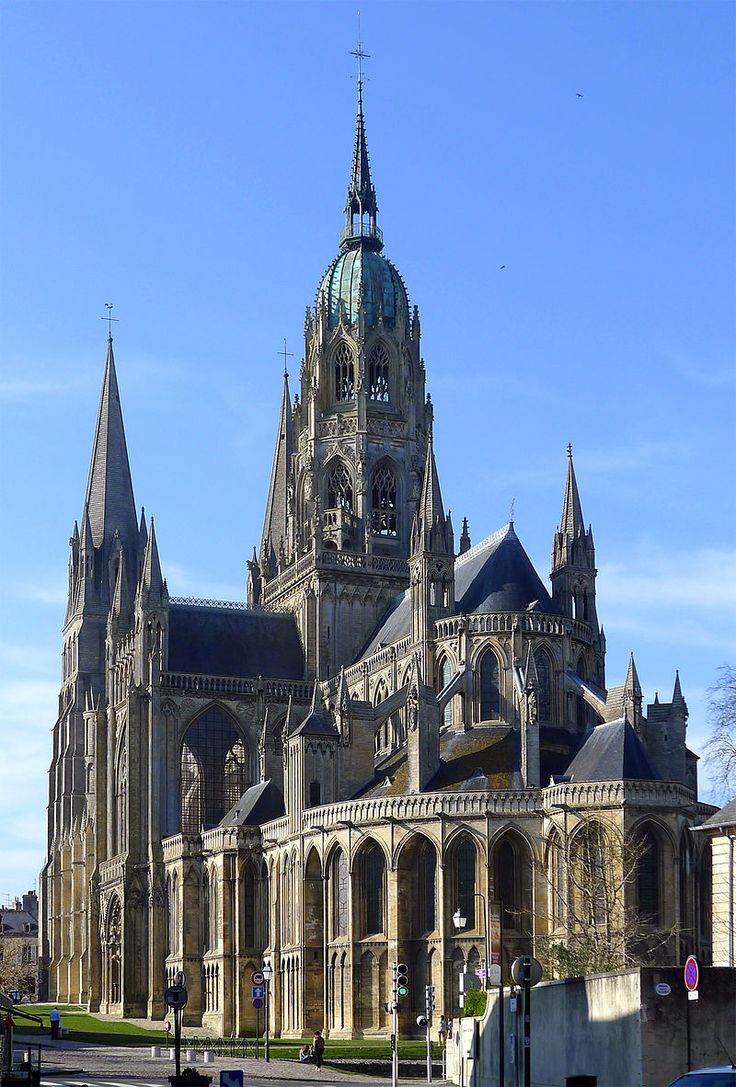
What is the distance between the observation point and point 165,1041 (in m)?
74.9

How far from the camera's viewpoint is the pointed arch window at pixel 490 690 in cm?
8594

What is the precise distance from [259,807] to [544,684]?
15561 mm

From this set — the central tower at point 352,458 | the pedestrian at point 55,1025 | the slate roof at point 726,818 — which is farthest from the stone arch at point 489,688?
the slate roof at point 726,818

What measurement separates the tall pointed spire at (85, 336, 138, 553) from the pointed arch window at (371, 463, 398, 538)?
84.2 feet

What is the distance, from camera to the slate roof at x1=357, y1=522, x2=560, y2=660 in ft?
289

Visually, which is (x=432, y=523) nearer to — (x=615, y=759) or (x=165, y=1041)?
(x=615, y=759)

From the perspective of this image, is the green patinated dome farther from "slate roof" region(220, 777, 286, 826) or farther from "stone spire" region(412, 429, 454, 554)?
"slate roof" region(220, 777, 286, 826)

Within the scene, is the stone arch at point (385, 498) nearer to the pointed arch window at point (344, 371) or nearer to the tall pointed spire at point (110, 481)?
the pointed arch window at point (344, 371)

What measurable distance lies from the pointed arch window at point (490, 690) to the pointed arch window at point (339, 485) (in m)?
23.1

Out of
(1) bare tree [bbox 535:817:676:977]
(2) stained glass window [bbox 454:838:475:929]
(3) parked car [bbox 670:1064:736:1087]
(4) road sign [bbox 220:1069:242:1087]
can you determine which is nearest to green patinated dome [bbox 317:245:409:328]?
(2) stained glass window [bbox 454:838:475:929]

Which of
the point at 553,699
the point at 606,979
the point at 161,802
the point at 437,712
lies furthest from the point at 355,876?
the point at 606,979

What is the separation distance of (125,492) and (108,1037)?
57859 millimetres

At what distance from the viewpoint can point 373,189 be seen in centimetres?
11406

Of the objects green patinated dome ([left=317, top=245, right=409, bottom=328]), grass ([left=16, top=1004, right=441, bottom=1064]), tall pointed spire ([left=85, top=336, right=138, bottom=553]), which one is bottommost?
grass ([left=16, top=1004, right=441, bottom=1064])
